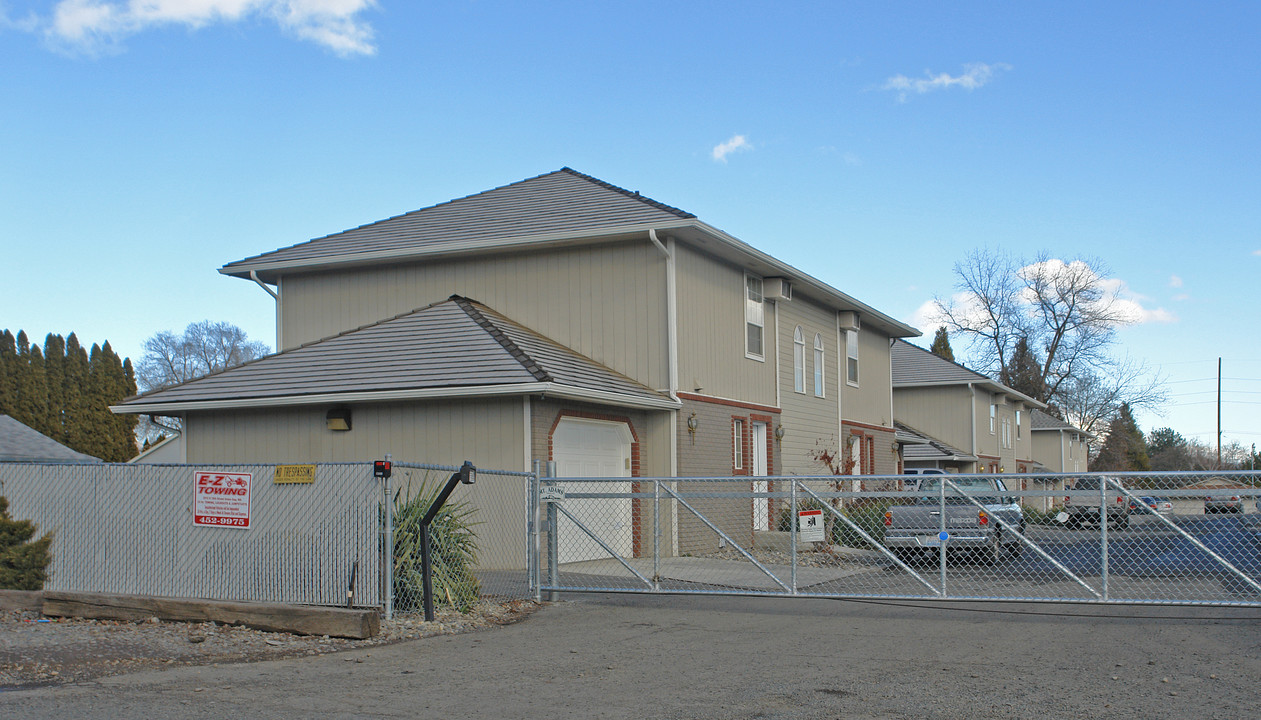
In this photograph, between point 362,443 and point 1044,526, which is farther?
point 362,443

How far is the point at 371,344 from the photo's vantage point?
18016mm

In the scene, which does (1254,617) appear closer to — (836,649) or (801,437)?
(836,649)

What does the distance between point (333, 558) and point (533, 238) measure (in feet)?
31.7

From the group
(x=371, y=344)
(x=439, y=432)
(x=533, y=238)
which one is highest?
(x=533, y=238)

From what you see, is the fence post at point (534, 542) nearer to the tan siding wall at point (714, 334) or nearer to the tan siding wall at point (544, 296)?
the tan siding wall at point (544, 296)

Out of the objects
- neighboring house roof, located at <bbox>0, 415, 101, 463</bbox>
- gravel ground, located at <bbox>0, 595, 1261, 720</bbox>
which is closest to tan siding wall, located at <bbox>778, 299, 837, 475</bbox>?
gravel ground, located at <bbox>0, 595, 1261, 720</bbox>

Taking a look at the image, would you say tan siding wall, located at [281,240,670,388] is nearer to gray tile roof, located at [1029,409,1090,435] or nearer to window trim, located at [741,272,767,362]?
window trim, located at [741,272,767,362]

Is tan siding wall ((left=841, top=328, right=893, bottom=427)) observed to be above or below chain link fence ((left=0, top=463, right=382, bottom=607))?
above

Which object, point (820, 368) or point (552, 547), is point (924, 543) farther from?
point (820, 368)

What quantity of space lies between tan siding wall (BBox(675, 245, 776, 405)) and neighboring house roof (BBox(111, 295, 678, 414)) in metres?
1.22

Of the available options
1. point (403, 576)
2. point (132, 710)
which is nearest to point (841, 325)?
point (403, 576)

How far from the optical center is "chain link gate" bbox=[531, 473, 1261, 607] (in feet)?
35.7

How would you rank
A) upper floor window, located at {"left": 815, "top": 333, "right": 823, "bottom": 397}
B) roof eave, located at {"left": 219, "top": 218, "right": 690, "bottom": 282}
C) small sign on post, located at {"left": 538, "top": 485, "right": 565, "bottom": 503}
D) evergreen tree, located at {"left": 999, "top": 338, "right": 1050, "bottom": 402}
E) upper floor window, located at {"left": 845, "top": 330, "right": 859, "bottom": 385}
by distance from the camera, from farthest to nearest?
evergreen tree, located at {"left": 999, "top": 338, "right": 1050, "bottom": 402} < upper floor window, located at {"left": 845, "top": 330, "right": 859, "bottom": 385} < upper floor window, located at {"left": 815, "top": 333, "right": 823, "bottom": 397} < roof eave, located at {"left": 219, "top": 218, "right": 690, "bottom": 282} < small sign on post, located at {"left": 538, "top": 485, "right": 565, "bottom": 503}

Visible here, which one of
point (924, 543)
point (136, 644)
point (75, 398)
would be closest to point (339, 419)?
point (136, 644)
